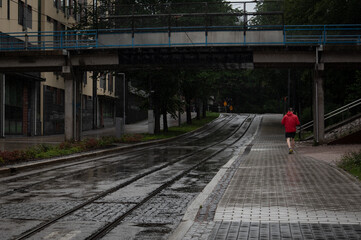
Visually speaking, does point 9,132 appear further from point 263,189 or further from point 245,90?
point 245,90

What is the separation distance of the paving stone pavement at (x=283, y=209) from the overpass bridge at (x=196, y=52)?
64.1 ft

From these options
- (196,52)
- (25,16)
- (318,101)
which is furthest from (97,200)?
(25,16)

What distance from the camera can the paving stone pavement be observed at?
20.1 feet

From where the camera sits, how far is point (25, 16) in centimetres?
4138

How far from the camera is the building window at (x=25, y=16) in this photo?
40719 mm

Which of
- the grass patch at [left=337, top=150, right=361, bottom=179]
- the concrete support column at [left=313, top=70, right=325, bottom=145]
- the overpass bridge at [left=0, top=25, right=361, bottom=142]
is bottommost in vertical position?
the grass patch at [left=337, top=150, right=361, bottom=179]

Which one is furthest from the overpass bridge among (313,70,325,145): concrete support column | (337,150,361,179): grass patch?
(337,150,361,179): grass patch

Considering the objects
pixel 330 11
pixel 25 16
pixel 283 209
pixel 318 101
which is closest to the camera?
pixel 283 209

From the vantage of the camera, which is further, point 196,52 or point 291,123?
point 196,52

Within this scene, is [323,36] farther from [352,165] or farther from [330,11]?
[352,165]

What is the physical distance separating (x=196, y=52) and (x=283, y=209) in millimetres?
24570

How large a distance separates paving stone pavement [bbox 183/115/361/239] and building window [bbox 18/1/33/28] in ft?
111

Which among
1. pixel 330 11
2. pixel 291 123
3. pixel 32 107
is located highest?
pixel 330 11

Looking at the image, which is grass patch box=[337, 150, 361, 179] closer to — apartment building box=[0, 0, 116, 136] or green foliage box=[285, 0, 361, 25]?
green foliage box=[285, 0, 361, 25]
